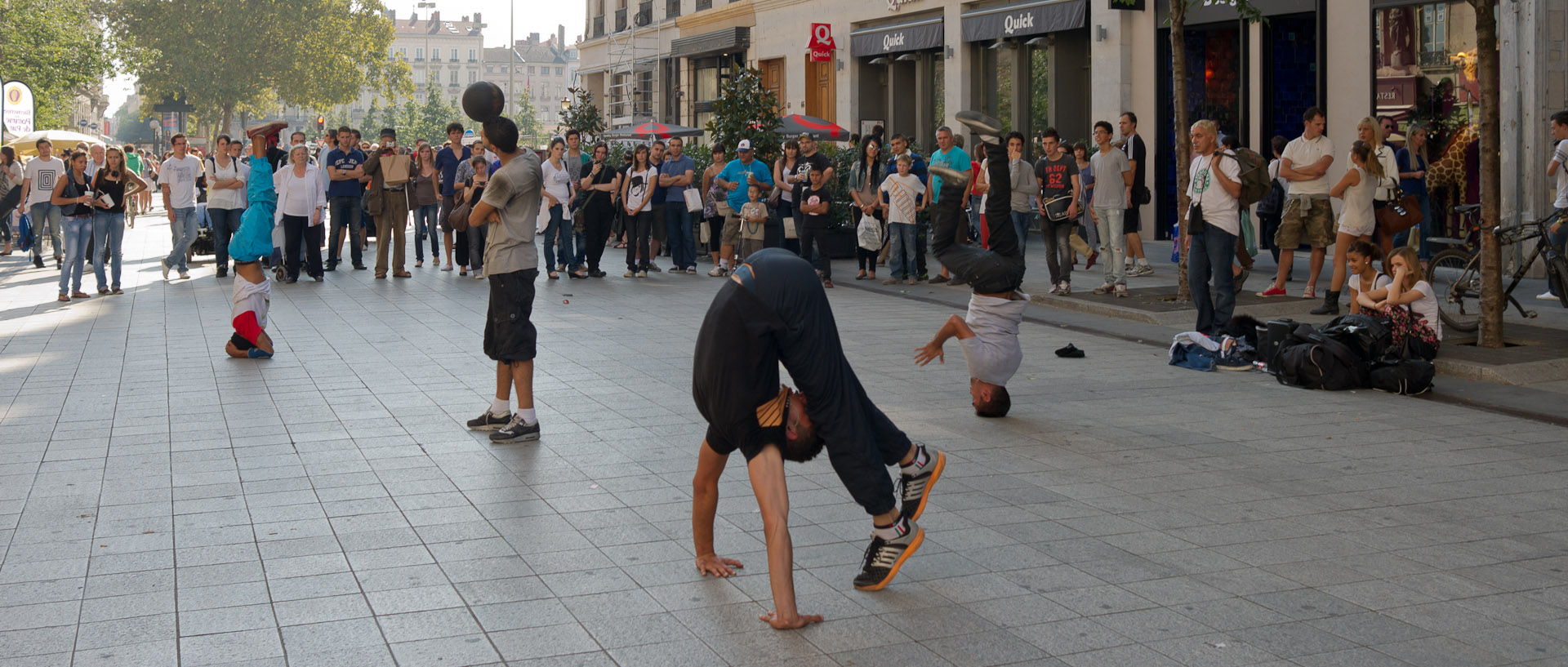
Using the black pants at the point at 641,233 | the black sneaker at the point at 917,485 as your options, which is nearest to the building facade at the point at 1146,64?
the black pants at the point at 641,233

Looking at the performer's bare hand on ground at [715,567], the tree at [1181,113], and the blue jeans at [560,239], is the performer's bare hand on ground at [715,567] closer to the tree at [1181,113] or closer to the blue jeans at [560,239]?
the tree at [1181,113]

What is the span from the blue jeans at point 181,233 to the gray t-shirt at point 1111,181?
10647mm

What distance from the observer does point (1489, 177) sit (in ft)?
33.1

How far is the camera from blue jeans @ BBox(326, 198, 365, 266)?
18.2 m

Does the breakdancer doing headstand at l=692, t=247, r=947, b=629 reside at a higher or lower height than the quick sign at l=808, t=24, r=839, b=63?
lower

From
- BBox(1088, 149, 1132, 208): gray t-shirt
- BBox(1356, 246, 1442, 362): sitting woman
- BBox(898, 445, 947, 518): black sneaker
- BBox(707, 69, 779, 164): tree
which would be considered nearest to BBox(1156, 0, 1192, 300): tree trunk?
BBox(1088, 149, 1132, 208): gray t-shirt

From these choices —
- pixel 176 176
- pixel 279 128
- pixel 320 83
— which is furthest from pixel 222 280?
pixel 320 83

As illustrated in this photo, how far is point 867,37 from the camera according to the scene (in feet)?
98.3

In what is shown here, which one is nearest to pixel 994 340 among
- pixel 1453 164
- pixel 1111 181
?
pixel 1111 181

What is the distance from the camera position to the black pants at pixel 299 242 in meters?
16.6

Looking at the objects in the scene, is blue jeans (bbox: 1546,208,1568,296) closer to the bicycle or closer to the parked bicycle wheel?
the bicycle

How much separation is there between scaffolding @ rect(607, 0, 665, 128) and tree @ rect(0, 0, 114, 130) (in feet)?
53.4

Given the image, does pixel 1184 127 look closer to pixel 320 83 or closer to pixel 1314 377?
pixel 1314 377

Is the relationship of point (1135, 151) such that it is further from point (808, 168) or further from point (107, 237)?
point (107, 237)
